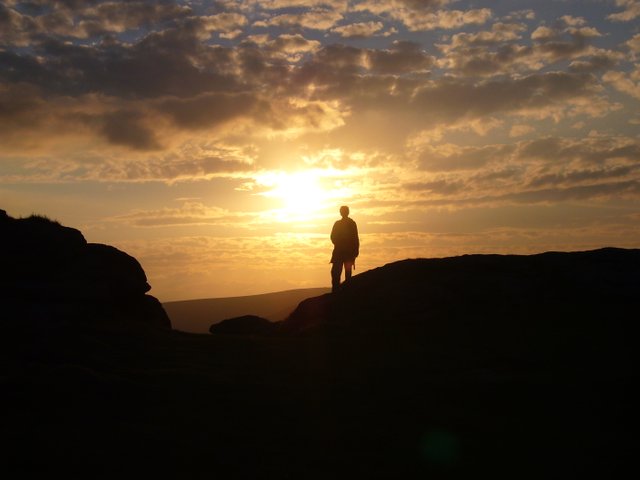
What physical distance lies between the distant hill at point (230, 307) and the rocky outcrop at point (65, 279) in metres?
79.3

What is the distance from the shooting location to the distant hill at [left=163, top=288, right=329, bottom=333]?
115812 mm

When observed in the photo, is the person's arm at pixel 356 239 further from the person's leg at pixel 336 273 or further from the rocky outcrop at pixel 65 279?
the rocky outcrop at pixel 65 279

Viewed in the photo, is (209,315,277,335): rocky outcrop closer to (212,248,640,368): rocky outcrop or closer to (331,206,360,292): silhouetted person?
(212,248,640,368): rocky outcrop

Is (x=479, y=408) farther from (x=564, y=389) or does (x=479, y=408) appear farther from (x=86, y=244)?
(x=86, y=244)

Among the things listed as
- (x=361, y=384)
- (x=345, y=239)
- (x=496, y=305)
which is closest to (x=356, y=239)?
(x=345, y=239)

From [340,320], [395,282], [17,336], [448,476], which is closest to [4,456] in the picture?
[448,476]

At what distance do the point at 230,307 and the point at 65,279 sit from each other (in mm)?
122590

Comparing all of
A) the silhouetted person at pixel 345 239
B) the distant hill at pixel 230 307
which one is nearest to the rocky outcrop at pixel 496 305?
the silhouetted person at pixel 345 239

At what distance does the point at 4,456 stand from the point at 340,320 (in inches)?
508

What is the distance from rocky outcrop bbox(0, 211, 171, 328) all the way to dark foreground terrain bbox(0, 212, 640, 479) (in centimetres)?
11

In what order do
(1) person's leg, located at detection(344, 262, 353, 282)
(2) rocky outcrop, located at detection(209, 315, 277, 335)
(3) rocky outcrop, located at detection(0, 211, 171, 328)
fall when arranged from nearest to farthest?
(3) rocky outcrop, located at detection(0, 211, 171, 328)
(1) person's leg, located at detection(344, 262, 353, 282)
(2) rocky outcrop, located at detection(209, 315, 277, 335)

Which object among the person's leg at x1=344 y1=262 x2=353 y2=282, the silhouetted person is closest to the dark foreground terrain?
the person's leg at x1=344 y1=262 x2=353 y2=282

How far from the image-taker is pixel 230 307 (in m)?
141

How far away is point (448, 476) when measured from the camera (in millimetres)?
7758
